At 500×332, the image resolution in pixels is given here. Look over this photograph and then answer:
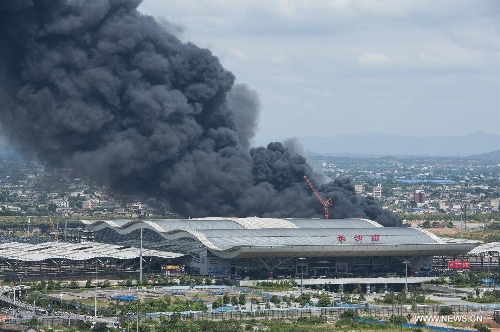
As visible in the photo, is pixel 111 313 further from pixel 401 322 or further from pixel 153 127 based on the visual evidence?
pixel 153 127

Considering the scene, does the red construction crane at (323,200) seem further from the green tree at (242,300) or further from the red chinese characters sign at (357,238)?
the green tree at (242,300)

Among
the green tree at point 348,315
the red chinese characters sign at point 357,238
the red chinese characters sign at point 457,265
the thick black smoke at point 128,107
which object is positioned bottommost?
the green tree at point 348,315

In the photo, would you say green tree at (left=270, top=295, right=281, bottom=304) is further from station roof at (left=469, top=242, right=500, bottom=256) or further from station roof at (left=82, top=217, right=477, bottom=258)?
station roof at (left=469, top=242, right=500, bottom=256)

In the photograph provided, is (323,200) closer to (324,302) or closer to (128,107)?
(128,107)

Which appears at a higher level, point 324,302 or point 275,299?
point 275,299

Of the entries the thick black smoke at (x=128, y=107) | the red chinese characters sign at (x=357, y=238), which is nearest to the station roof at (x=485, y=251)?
the red chinese characters sign at (x=357, y=238)

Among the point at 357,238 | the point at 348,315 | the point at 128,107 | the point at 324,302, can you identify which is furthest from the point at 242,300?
the point at 128,107
